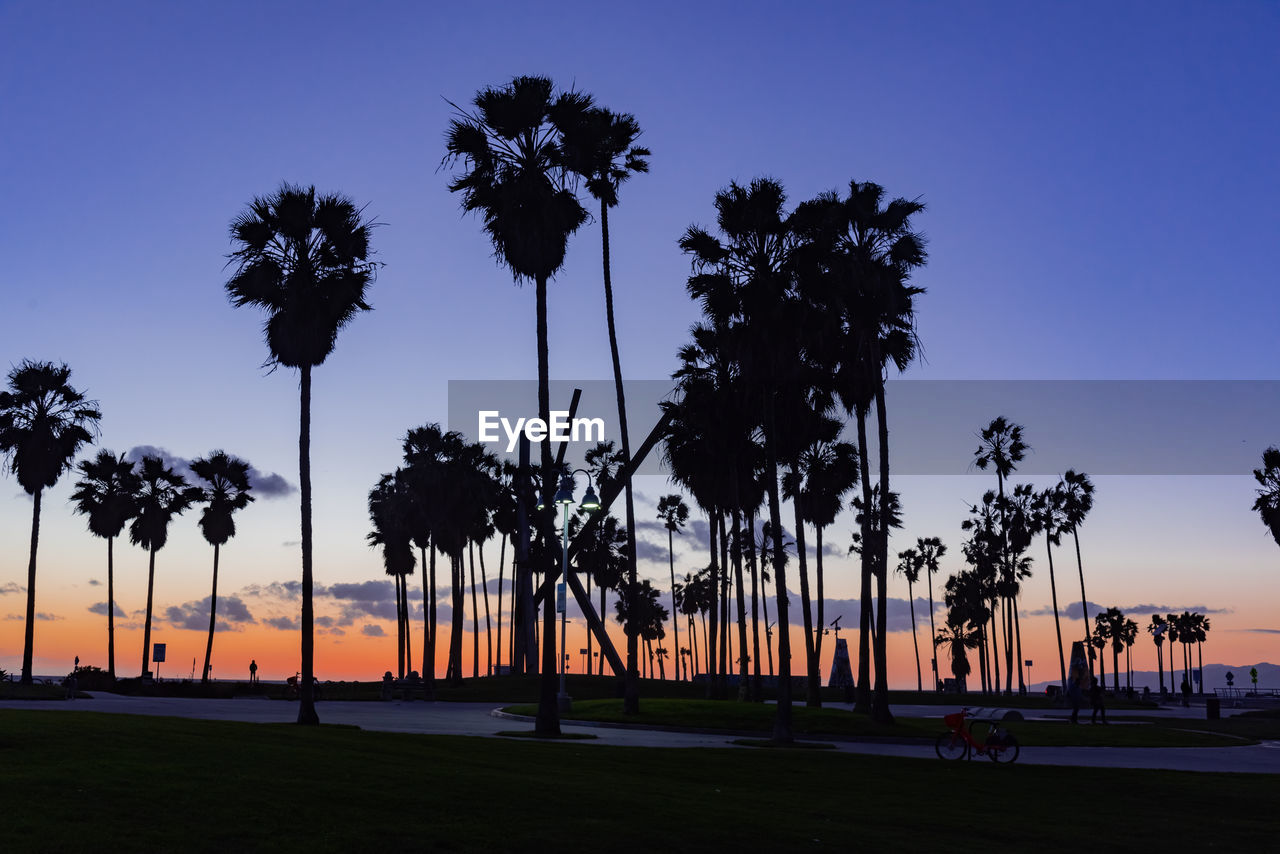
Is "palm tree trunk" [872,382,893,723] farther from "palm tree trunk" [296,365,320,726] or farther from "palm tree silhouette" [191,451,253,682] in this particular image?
"palm tree silhouette" [191,451,253,682]

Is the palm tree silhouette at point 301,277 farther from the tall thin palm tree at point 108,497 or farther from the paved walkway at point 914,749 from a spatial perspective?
the tall thin palm tree at point 108,497

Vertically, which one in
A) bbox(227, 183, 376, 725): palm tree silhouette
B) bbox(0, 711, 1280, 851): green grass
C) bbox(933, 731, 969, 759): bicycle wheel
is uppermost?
bbox(227, 183, 376, 725): palm tree silhouette

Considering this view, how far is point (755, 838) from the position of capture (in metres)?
13.3

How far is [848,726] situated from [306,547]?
18.7 metres

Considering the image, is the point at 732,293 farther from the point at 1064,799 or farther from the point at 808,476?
the point at 808,476

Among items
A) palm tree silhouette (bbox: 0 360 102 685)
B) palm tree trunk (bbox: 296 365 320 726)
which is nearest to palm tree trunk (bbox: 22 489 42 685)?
palm tree silhouette (bbox: 0 360 102 685)

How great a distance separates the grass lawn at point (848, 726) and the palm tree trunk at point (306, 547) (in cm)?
1132

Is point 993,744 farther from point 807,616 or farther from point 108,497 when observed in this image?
point 108,497

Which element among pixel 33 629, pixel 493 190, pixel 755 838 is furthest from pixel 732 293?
pixel 33 629

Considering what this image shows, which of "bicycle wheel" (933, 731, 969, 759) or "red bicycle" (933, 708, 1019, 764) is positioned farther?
"bicycle wheel" (933, 731, 969, 759)

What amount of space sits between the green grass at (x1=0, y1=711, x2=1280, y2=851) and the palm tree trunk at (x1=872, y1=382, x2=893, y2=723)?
1331 centimetres

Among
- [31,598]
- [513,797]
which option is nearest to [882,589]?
[513,797]

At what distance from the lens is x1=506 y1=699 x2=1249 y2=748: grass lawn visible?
116 feet

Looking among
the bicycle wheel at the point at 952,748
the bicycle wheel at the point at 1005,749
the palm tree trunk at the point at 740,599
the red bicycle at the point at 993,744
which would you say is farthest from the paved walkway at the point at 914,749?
the palm tree trunk at the point at 740,599
